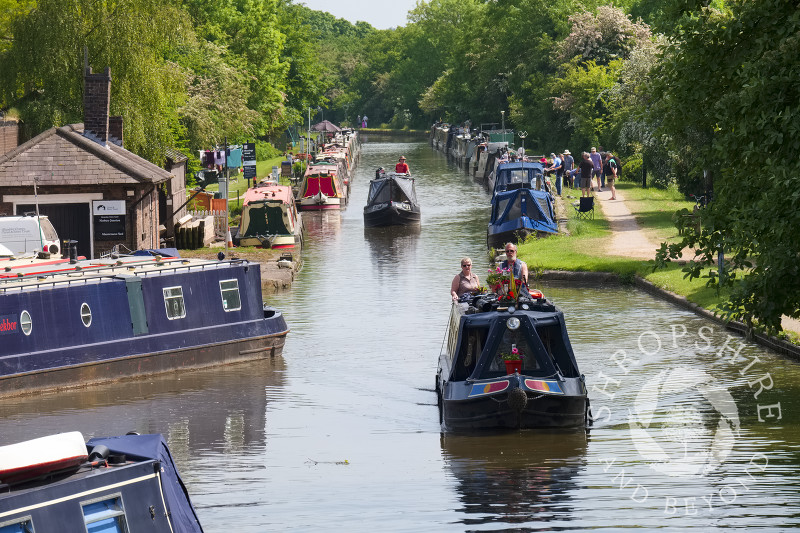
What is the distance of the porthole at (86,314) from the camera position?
21.8 meters

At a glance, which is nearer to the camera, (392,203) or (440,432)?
(440,432)

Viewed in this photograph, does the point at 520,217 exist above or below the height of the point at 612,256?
above

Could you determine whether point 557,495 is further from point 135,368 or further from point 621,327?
point 621,327

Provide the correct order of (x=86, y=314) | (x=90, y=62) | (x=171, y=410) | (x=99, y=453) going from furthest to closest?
(x=90, y=62)
(x=86, y=314)
(x=171, y=410)
(x=99, y=453)

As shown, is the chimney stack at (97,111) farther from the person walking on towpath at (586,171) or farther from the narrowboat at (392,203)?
the person walking on towpath at (586,171)

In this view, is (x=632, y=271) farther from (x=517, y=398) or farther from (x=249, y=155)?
(x=249, y=155)

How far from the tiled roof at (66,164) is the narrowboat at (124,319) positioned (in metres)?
7.39

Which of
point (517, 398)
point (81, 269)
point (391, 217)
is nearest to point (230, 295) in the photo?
point (81, 269)

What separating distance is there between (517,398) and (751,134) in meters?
4.86

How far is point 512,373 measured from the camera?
17.8 meters

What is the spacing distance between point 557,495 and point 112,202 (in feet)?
66.5

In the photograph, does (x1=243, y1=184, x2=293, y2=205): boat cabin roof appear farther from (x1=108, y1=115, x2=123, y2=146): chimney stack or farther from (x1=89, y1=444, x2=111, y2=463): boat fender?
(x1=89, y1=444, x2=111, y2=463): boat fender

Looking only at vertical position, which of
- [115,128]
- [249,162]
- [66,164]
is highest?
[115,128]

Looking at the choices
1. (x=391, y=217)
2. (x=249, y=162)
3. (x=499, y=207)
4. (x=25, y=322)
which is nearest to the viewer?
(x=25, y=322)
